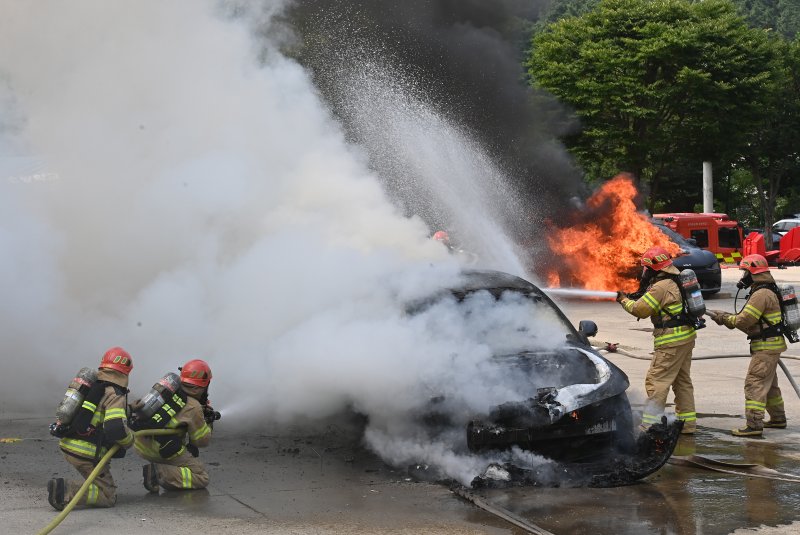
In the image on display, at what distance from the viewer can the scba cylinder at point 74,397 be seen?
21.0 ft

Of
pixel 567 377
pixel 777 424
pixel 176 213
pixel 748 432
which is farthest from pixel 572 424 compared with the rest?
pixel 176 213

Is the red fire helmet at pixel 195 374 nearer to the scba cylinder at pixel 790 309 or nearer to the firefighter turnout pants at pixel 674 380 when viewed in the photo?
the firefighter turnout pants at pixel 674 380

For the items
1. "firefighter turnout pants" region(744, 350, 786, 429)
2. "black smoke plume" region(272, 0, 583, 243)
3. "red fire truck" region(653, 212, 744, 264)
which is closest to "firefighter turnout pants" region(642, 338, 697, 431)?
"firefighter turnout pants" region(744, 350, 786, 429)

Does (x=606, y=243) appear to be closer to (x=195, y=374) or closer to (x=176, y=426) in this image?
(x=195, y=374)

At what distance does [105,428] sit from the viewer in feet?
21.0

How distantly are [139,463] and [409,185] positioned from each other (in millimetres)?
7682

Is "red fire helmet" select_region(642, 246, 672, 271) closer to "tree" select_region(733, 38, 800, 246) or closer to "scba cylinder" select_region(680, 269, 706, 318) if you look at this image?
"scba cylinder" select_region(680, 269, 706, 318)

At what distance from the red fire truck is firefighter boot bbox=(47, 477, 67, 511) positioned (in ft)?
80.4

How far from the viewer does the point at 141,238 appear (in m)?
10.6

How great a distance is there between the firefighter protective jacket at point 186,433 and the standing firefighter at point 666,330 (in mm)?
3641

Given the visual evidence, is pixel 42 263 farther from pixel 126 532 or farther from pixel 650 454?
pixel 650 454

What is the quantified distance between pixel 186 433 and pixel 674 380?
4.05 meters

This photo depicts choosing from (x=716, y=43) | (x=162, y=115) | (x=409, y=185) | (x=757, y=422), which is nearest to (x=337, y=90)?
(x=409, y=185)

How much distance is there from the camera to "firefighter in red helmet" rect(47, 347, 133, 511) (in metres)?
6.42
